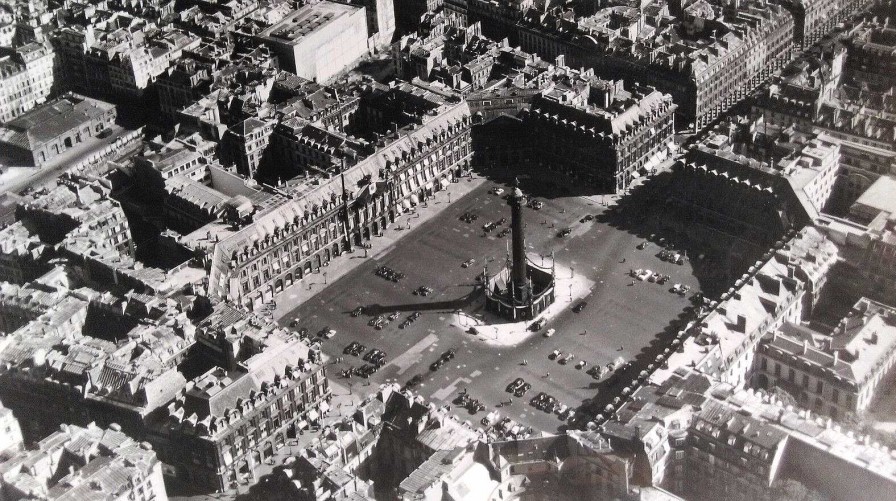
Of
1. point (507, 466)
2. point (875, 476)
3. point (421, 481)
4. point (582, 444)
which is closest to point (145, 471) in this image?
point (421, 481)

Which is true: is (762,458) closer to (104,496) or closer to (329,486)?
(329,486)

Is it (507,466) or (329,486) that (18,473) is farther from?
(507,466)

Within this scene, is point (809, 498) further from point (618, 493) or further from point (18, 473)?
point (18, 473)

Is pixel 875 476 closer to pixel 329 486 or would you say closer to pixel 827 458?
pixel 827 458

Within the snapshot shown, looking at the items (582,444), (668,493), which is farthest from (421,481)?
(668,493)

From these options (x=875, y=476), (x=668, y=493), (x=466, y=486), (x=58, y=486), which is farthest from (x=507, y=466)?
(x=58, y=486)
